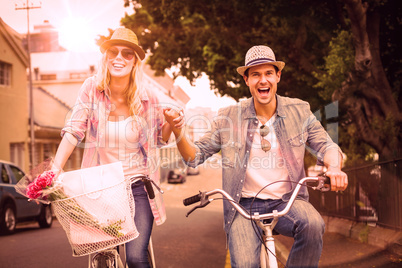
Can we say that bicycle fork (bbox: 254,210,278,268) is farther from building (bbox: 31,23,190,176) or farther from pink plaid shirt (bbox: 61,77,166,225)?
building (bbox: 31,23,190,176)

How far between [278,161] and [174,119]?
34.7 inches

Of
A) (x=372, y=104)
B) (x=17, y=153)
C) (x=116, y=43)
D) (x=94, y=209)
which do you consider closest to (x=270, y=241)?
(x=94, y=209)

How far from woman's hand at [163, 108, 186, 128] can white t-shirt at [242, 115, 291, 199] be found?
0.60 meters

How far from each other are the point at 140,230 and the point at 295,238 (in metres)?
1.16

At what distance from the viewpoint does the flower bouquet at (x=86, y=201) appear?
9.81ft

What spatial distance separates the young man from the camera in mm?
3549

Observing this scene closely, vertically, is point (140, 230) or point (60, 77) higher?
point (60, 77)

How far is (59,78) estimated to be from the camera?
161ft

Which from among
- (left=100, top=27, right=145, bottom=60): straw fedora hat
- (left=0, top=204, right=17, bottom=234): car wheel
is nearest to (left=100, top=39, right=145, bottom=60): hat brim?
(left=100, top=27, right=145, bottom=60): straw fedora hat

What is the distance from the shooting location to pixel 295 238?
3500 millimetres

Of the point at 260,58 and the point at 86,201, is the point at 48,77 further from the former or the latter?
the point at 86,201

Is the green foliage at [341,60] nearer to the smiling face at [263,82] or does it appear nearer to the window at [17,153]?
the smiling face at [263,82]

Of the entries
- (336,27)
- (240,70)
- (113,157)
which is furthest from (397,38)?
(113,157)

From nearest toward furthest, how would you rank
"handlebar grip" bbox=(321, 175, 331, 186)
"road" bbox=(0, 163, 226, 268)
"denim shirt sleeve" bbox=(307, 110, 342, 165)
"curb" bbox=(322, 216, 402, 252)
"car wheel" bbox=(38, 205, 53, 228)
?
1. "handlebar grip" bbox=(321, 175, 331, 186)
2. "denim shirt sleeve" bbox=(307, 110, 342, 165)
3. "curb" bbox=(322, 216, 402, 252)
4. "road" bbox=(0, 163, 226, 268)
5. "car wheel" bbox=(38, 205, 53, 228)
